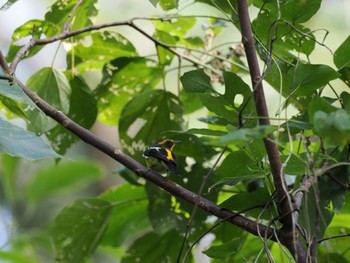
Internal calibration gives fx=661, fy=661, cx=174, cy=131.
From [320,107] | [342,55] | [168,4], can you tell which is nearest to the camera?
[320,107]

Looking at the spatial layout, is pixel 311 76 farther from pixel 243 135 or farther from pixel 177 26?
pixel 177 26

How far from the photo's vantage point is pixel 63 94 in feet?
4.94

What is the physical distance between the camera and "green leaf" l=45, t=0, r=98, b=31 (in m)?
1.58

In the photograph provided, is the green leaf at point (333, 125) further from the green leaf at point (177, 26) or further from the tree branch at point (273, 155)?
the green leaf at point (177, 26)

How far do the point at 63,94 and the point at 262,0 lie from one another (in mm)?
557

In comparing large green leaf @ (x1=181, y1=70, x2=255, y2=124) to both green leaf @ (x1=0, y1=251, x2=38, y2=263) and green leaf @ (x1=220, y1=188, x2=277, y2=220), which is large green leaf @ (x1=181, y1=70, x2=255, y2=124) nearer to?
green leaf @ (x1=220, y1=188, x2=277, y2=220)

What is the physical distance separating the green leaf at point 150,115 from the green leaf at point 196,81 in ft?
1.57

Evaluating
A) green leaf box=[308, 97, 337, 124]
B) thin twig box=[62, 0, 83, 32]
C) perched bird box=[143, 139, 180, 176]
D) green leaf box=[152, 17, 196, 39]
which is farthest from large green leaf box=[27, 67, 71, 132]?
green leaf box=[308, 97, 337, 124]

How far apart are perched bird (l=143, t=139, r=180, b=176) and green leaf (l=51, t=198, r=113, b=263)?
0.35m

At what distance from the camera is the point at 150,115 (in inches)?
64.1

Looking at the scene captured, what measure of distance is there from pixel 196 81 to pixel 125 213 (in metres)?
0.72

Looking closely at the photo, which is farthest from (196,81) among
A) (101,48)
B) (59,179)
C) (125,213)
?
(59,179)

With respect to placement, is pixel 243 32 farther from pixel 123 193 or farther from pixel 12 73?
pixel 123 193

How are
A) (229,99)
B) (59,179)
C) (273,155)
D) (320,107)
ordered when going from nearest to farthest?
(320,107)
(273,155)
(229,99)
(59,179)
